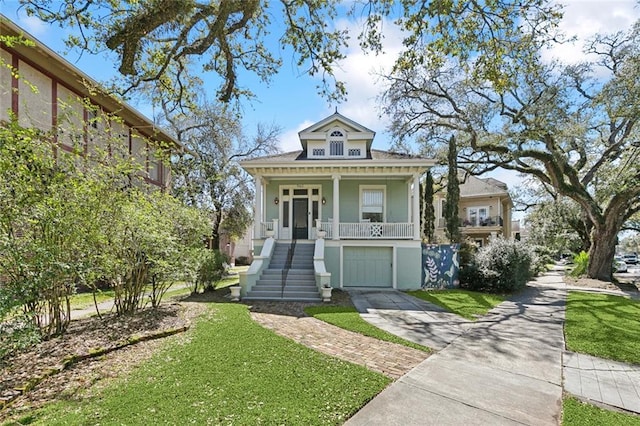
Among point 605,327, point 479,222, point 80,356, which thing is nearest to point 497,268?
point 605,327

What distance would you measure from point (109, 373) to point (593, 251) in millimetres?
21857

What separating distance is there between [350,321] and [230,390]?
4.03m

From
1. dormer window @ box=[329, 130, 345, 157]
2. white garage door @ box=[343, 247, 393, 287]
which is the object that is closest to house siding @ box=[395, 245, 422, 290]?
white garage door @ box=[343, 247, 393, 287]

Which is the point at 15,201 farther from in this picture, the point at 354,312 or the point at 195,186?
the point at 195,186

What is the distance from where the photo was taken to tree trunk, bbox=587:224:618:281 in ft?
54.4

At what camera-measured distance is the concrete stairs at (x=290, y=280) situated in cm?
1062

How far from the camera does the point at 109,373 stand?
435 centimetres

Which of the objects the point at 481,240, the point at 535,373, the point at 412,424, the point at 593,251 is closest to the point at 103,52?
the point at 412,424

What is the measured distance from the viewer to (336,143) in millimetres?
15648

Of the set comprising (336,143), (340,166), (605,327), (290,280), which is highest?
(336,143)

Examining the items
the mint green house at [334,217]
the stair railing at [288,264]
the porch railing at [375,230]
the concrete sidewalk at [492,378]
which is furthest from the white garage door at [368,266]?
the concrete sidewalk at [492,378]

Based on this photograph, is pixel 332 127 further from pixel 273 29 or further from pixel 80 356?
pixel 80 356

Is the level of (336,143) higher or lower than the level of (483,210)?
higher

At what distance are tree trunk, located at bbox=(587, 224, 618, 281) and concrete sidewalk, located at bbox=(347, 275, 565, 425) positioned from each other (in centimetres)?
1359
